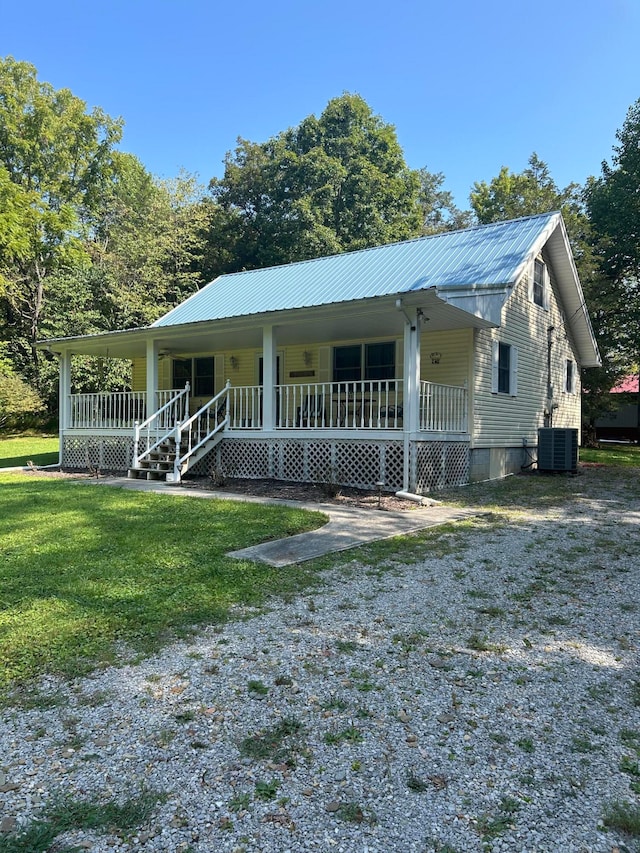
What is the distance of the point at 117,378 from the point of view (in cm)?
2789

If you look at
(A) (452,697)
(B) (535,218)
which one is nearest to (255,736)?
(A) (452,697)

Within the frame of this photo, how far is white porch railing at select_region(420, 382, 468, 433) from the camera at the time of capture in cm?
1098

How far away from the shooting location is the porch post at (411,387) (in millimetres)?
9883

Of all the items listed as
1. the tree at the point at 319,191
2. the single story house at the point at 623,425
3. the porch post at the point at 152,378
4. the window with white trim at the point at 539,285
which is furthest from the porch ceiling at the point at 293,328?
the single story house at the point at 623,425

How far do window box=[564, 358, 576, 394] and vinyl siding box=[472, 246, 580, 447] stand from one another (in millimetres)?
208

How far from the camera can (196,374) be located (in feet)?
56.5

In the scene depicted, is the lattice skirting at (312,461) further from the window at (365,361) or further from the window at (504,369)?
the window at (504,369)

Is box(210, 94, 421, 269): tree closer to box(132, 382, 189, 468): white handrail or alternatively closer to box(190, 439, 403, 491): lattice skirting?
box(132, 382, 189, 468): white handrail

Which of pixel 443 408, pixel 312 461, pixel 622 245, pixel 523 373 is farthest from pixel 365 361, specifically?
pixel 622 245

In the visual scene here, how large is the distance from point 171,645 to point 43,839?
1567mm

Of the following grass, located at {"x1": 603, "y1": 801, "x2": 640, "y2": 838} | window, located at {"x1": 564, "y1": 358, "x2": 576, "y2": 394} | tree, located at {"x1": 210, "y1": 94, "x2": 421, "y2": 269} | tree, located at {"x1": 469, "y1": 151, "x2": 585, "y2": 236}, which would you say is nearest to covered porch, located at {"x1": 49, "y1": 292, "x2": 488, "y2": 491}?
grass, located at {"x1": 603, "y1": 801, "x2": 640, "y2": 838}

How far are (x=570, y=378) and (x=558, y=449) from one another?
6004mm

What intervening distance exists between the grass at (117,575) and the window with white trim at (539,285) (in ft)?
35.9

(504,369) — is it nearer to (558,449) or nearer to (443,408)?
(558,449)
